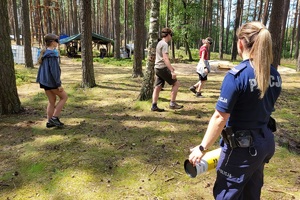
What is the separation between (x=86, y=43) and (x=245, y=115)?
8.15 m

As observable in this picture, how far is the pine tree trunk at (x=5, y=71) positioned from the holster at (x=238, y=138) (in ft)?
19.2

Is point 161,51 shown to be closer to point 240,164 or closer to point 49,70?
point 49,70

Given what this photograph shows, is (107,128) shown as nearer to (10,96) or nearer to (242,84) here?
(10,96)

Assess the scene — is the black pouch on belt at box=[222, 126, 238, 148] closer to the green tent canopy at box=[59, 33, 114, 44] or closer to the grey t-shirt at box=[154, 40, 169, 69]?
the grey t-shirt at box=[154, 40, 169, 69]

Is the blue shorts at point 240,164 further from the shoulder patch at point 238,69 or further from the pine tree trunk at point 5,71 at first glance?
the pine tree trunk at point 5,71

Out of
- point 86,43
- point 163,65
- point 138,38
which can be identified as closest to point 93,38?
point 138,38

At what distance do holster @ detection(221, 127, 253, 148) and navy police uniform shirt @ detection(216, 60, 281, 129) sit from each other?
0.20 feet

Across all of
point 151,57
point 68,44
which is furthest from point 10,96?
point 68,44

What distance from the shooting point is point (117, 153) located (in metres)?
4.51

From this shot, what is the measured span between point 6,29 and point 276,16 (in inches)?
318

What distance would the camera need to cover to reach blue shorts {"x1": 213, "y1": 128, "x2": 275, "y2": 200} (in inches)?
80.9

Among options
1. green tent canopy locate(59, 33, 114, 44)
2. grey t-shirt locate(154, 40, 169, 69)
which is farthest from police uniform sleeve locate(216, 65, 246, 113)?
green tent canopy locate(59, 33, 114, 44)

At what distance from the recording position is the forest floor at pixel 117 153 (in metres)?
3.47

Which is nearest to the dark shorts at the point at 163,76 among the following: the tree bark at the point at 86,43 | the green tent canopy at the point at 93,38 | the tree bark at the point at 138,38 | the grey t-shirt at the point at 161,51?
the grey t-shirt at the point at 161,51
